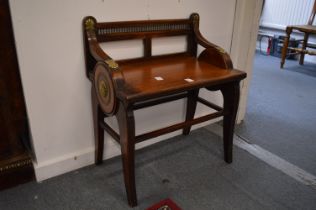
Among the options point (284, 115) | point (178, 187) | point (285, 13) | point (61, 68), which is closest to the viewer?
point (61, 68)

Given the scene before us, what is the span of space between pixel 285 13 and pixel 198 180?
3.95m

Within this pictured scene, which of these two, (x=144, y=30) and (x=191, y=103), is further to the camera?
(x=191, y=103)

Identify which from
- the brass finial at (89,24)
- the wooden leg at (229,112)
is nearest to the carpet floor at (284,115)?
the wooden leg at (229,112)

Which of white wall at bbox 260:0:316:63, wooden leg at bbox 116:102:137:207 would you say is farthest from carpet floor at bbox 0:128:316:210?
white wall at bbox 260:0:316:63

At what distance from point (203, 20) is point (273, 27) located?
3409 mm

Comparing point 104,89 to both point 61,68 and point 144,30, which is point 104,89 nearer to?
point 61,68

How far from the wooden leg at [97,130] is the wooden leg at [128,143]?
29 centimetres

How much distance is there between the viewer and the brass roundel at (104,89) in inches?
50.4

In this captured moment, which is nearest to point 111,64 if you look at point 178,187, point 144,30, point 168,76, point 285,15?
point 168,76

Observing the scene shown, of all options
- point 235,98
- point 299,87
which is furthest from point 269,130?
point 299,87

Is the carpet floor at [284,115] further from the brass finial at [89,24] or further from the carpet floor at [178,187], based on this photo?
the brass finial at [89,24]

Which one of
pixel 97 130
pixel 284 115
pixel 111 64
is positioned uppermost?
pixel 111 64

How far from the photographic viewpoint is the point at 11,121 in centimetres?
156

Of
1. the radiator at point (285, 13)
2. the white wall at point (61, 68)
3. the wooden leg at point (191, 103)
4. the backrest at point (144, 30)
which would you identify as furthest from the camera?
the radiator at point (285, 13)
